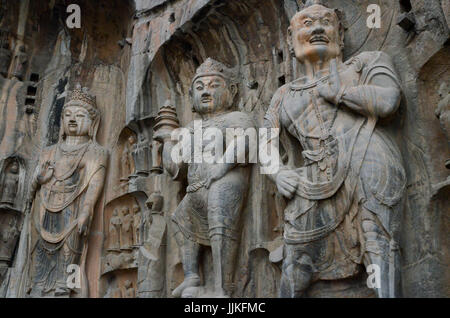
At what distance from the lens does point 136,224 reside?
8.36m

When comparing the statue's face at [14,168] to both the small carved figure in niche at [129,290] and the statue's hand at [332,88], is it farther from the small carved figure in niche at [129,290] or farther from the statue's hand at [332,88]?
the statue's hand at [332,88]

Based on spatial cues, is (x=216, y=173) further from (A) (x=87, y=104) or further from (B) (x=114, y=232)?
(A) (x=87, y=104)

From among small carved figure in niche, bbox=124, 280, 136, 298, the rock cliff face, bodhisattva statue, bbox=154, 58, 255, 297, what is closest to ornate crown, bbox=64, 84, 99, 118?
the rock cliff face

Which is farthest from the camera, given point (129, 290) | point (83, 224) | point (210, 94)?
point (83, 224)

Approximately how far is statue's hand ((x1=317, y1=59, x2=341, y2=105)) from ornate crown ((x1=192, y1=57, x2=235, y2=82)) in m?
1.43

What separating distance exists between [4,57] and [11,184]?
185 centimetres

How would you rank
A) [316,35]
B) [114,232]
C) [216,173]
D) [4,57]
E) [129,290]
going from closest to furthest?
[316,35] → [216,173] → [129,290] → [114,232] → [4,57]

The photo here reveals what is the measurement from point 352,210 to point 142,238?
2851 millimetres

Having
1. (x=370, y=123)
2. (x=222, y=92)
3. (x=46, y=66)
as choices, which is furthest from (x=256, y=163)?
(x=46, y=66)

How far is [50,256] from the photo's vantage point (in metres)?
8.28

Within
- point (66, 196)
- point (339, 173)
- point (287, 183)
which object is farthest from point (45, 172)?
point (339, 173)

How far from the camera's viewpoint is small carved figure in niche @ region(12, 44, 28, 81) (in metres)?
9.89

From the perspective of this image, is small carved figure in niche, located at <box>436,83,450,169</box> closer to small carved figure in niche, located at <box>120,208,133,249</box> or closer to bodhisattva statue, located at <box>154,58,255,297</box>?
bodhisattva statue, located at <box>154,58,255,297</box>
